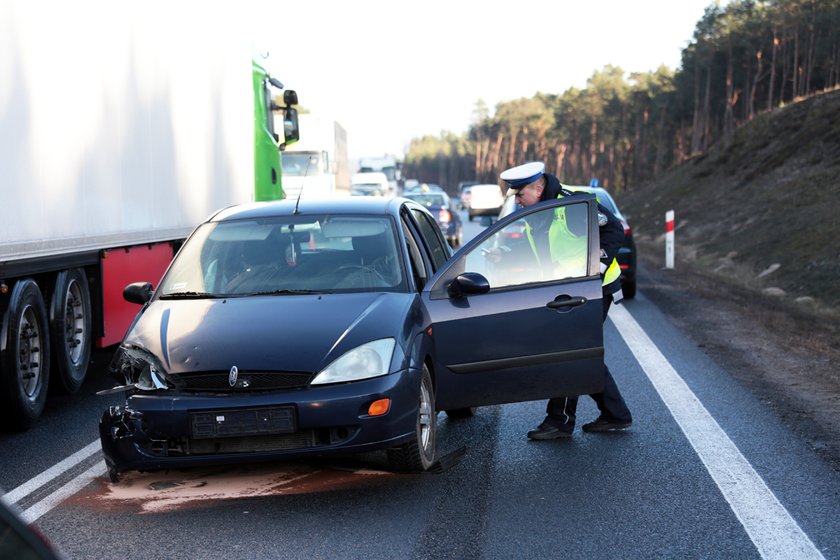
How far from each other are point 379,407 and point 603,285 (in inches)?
79.5

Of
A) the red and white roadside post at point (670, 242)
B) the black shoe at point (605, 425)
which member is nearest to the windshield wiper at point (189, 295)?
the black shoe at point (605, 425)

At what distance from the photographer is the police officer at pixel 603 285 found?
7469mm

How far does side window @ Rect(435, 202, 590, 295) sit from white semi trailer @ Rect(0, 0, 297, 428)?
2.88 m

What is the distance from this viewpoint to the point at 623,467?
6.71m

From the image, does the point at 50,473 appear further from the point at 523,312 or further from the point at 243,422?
the point at 523,312

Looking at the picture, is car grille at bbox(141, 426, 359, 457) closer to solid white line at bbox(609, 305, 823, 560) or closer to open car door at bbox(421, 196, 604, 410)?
open car door at bbox(421, 196, 604, 410)

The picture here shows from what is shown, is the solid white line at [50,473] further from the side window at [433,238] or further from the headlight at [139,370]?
the side window at [433,238]

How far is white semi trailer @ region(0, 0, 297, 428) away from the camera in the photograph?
7508 millimetres

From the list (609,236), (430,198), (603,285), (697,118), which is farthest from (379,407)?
(697,118)

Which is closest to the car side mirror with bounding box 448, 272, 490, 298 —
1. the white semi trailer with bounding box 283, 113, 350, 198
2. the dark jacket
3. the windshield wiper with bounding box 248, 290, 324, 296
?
the windshield wiper with bounding box 248, 290, 324, 296

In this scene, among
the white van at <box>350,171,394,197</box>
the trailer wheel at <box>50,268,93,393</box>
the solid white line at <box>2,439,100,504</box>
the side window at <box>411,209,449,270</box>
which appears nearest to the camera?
the solid white line at <box>2,439,100,504</box>

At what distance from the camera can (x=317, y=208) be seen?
307 inches

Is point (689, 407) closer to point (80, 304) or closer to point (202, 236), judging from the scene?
point (202, 236)

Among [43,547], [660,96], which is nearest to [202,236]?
[43,547]
